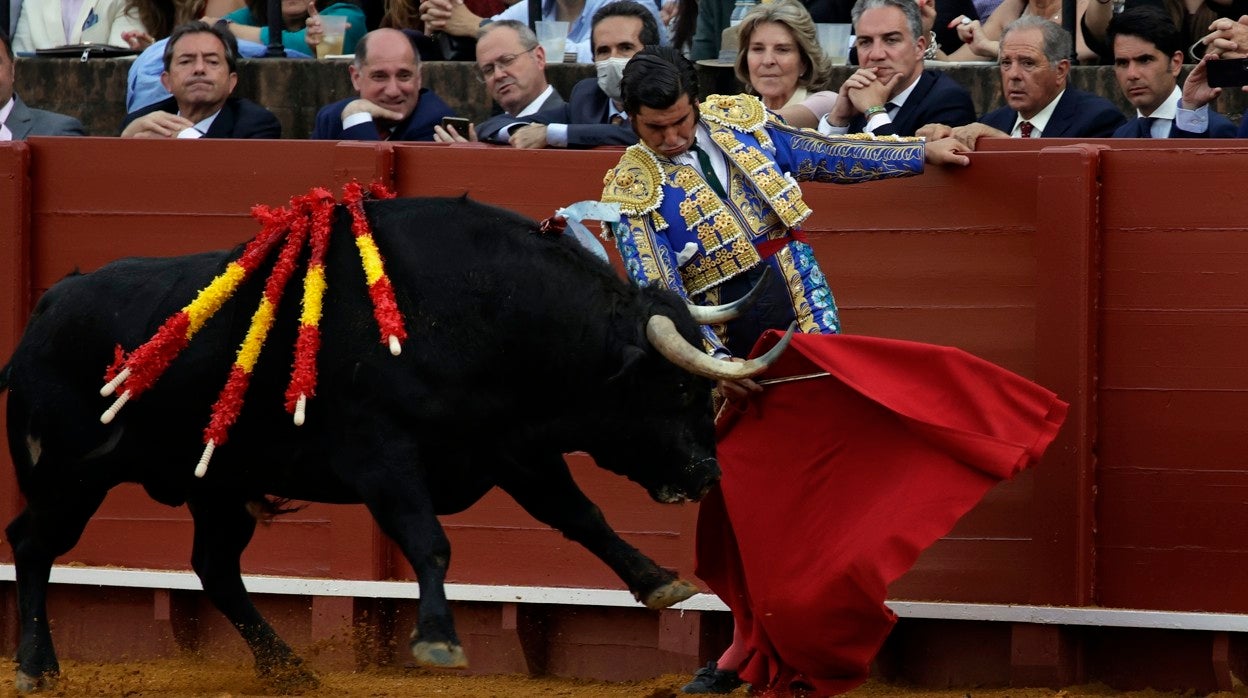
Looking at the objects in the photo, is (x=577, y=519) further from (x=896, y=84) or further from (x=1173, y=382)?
(x=896, y=84)

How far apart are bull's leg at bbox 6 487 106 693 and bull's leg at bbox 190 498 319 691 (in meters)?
0.30

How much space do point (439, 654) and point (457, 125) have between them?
7.96ft

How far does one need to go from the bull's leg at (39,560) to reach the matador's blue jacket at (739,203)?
1.66m

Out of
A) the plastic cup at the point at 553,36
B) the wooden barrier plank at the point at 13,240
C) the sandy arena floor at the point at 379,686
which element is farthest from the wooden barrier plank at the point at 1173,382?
the wooden barrier plank at the point at 13,240

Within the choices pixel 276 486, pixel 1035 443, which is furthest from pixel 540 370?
pixel 1035 443

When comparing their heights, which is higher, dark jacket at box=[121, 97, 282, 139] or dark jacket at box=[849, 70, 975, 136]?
dark jacket at box=[849, 70, 975, 136]

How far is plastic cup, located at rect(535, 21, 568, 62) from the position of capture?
298 inches

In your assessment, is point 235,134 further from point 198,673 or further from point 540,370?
point 540,370

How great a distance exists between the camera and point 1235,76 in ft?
18.2

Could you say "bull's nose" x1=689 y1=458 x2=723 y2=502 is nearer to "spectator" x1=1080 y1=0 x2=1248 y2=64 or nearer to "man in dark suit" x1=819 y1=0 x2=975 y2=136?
"man in dark suit" x1=819 y1=0 x2=975 y2=136

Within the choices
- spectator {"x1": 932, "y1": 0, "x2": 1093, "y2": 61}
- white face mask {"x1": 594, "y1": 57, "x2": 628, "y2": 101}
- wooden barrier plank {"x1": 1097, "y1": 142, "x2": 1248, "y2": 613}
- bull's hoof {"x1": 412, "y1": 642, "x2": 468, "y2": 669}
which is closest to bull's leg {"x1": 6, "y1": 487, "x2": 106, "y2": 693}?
bull's hoof {"x1": 412, "y1": 642, "x2": 468, "y2": 669}

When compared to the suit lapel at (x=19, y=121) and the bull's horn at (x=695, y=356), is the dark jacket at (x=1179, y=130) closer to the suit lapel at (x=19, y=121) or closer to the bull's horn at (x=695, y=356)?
the bull's horn at (x=695, y=356)

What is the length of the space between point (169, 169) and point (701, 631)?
7.13 ft

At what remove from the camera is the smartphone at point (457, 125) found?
20.7 ft
